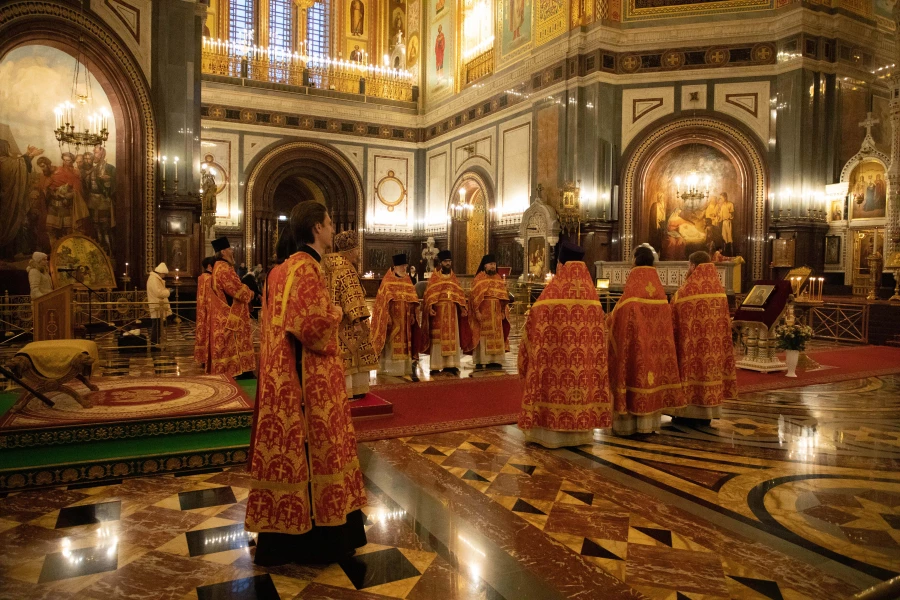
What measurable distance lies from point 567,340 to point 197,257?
424 inches

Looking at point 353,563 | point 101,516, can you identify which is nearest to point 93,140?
point 101,516

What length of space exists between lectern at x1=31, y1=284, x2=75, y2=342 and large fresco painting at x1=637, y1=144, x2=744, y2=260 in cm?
1405

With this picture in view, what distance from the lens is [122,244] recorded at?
42.1 feet

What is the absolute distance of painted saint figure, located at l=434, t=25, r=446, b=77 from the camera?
24.6 metres

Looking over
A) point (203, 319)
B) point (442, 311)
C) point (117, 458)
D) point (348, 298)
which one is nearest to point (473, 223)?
point (442, 311)

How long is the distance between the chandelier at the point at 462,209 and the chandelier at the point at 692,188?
25.9 ft

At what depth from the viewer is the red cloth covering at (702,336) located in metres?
5.90

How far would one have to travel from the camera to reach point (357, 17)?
1055 inches

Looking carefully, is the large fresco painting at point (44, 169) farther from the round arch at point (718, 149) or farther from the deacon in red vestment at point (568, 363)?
the round arch at point (718, 149)

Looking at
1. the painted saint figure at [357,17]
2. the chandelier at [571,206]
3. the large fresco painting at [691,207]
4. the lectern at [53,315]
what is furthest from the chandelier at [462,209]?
the lectern at [53,315]

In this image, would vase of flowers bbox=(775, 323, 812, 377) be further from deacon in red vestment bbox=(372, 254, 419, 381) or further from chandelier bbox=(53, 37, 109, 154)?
chandelier bbox=(53, 37, 109, 154)

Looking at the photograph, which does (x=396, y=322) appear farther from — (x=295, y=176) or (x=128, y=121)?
(x=295, y=176)

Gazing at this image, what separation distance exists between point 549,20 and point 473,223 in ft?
24.6

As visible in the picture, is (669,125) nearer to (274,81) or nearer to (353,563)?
(274,81)
